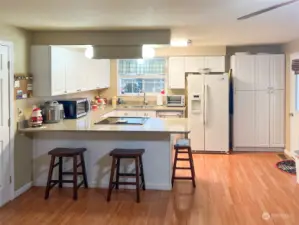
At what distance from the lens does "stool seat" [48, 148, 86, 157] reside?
4.74m

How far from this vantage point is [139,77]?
855cm

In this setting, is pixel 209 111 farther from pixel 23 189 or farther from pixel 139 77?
pixel 23 189

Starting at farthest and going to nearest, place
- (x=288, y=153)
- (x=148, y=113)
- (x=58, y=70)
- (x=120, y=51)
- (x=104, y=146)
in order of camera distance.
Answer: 1. (x=148, y=113)
2. (x=288, y=153)
3. (x=58, y=70)
4. (x=120, y=51)
5. (x=104, y=146)

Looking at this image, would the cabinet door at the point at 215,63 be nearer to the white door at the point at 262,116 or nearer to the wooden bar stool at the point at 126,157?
the white door at the point at 262,116

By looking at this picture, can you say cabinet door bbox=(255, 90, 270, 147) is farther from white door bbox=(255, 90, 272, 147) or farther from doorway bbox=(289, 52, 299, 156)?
doorway bbox=(289, 52, 299, 156)

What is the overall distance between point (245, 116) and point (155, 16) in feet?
13.6

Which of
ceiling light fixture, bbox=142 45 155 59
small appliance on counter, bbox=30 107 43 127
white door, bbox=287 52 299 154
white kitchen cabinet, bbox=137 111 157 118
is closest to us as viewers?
small appliance on counter, bbox=30 107 43 127

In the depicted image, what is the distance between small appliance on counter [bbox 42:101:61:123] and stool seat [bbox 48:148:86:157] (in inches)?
24.8

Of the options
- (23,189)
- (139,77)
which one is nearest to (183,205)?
(23,189)

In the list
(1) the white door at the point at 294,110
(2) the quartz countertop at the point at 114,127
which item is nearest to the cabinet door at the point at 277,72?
(1) the white door at the point at 294,110

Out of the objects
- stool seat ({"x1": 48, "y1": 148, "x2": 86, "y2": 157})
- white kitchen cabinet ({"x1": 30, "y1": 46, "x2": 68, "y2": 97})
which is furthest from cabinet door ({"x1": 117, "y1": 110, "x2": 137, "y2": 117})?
stool seat ({"x1": 48, "y1": 148, "x2": 86, "y2": 157})

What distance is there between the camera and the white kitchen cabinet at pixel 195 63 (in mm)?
7761

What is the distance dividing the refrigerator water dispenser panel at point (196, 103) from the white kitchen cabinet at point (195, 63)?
634 millimetres

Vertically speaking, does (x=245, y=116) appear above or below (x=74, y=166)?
above
